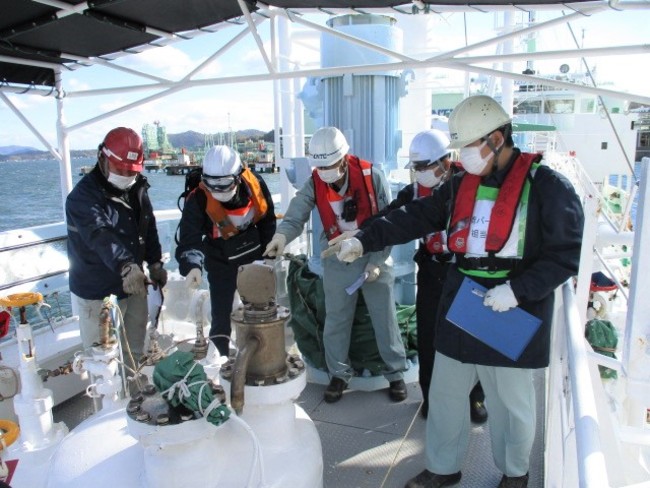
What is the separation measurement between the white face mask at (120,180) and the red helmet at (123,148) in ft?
0.24

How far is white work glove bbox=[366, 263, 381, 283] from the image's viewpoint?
311cm

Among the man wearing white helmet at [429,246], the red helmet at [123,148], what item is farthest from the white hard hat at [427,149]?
the red helmet at [123,148]

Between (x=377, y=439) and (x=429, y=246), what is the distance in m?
1.11

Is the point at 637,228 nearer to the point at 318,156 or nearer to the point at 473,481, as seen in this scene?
the point at 473,481

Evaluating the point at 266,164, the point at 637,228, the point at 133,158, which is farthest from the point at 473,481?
the point at 266,164

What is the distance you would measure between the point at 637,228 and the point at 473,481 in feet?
5.07

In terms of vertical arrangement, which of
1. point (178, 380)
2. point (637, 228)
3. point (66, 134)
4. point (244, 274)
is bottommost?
point (178, 380)

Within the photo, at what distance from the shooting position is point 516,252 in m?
2.08

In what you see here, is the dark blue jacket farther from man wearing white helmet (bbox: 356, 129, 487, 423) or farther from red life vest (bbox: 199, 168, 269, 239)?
man wearing white helmet (bbox: 356, 129, 487, 423)

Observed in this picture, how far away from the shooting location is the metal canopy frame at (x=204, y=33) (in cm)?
308

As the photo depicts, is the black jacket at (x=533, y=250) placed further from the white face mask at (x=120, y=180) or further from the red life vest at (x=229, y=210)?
the white face mask at (x=120, y=180)

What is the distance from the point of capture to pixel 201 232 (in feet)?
11.1

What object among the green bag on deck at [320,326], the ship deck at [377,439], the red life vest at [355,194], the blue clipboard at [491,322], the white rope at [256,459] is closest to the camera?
the white rope at [256,459]

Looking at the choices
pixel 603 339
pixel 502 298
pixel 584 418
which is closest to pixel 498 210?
pixel 502 298
